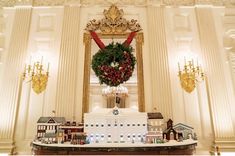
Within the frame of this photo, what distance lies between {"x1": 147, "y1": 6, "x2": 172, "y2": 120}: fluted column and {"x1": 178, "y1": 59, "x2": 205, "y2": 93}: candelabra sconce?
364 millimetres

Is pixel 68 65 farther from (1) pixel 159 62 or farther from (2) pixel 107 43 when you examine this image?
(1) pixel 159 62

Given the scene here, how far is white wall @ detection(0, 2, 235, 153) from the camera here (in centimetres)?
494

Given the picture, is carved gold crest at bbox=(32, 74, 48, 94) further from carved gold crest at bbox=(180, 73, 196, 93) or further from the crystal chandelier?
carved gold crest at bbox=(180, 73, 196, 93)

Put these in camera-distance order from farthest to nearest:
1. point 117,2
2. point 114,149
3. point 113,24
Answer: point 117,2 → point 113,24 → point 114,149

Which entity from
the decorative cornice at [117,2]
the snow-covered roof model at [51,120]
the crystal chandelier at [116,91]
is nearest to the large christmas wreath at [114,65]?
the crystal chandelier at [116,91]

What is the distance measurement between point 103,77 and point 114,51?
61 cm

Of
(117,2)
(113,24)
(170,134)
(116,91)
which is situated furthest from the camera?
(117,2)

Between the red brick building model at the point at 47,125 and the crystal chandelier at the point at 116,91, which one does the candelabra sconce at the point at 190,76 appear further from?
the red brick building model at the point at 47,125

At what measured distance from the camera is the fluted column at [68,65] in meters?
5.01

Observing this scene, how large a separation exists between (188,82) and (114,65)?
6.43 ft

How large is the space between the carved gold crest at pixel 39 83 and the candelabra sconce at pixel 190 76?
3.36 meters

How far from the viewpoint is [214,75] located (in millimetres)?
5176

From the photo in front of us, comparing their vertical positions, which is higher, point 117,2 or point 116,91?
point 117,2

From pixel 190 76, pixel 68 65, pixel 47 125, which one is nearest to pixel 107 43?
pixel 68 65
